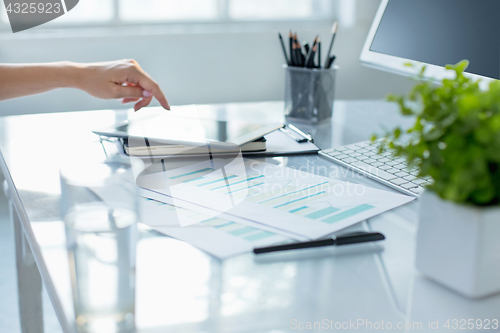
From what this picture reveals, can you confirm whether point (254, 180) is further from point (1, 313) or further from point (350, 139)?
point (1, 313)

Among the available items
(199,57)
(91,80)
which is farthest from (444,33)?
(199,57)

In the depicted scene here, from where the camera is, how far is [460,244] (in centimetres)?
41

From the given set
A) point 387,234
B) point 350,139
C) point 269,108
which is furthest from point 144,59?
point 387,234

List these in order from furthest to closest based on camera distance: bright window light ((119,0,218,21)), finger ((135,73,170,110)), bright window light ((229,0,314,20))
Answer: bright window light ((229,0,314,20))
bright window light ((119,0,218,21))
finger ((135,73,170,110))

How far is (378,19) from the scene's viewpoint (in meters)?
1.09

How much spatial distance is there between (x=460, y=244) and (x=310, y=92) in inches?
29.2

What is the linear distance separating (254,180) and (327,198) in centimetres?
13

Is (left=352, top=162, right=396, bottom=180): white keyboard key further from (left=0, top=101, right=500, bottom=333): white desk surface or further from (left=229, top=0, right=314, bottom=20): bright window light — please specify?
(left=229, top=0, right=314, bottom=20): bright window light

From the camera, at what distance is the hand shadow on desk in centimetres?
49

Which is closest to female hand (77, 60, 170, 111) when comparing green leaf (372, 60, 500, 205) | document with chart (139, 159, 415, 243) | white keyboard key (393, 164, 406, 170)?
document with chart (139, 159, 415, 243)

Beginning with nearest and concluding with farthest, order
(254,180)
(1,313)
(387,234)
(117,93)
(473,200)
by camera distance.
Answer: (473,200), (387,234), (254,180), (117,93), (1,313)

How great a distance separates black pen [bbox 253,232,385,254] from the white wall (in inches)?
71.3

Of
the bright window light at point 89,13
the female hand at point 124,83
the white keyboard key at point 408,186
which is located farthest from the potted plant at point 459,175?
the bright window light at point 89,13

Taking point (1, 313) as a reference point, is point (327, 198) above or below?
above
